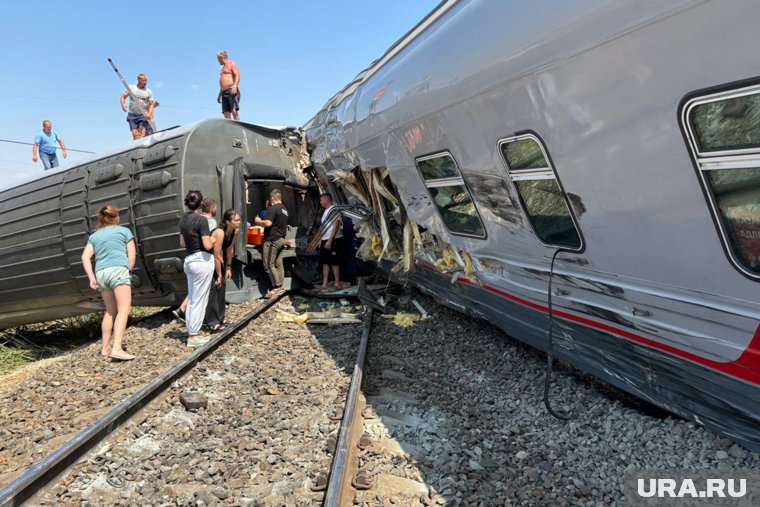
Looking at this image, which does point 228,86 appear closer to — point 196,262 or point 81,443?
point 196,262

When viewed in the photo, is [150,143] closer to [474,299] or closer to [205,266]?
[205,266]

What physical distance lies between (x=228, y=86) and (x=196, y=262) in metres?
5.91

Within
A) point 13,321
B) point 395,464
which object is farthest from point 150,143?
point 395,464

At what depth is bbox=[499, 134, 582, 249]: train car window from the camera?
10.3 ft

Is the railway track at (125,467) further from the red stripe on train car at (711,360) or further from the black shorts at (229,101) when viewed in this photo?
the black shorts at (229,101)

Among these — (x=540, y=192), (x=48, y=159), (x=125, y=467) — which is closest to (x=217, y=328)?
(x=125, y=467)

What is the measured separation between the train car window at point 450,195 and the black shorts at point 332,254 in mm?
4077

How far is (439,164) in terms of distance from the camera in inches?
173

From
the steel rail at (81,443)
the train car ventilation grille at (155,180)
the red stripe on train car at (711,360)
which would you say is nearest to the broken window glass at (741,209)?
the red stripe on train car at (711,360)

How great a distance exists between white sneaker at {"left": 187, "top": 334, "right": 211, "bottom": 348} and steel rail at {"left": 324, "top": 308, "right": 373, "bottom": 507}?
210 cm

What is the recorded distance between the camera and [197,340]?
20.1 ft

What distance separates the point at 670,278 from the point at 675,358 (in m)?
0.52

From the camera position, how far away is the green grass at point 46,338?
9.03m

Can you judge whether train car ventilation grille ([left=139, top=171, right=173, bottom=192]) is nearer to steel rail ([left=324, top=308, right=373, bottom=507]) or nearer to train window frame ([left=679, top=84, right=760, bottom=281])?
steel rail ([left=324, top=308, right=373, bottom=507])
